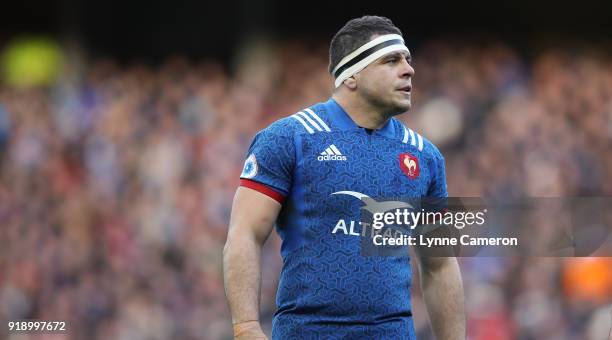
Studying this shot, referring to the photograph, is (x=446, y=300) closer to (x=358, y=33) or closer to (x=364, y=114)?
(x=364, y=114)

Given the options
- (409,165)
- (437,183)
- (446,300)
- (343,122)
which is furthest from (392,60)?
(446,300)

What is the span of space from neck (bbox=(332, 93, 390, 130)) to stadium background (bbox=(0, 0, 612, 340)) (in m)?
3.37

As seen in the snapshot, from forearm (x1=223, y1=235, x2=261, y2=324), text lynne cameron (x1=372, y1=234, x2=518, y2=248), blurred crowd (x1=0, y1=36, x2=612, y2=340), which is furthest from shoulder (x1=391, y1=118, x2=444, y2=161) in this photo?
blurred crowd (x1=0, y1=36, x2=612, y2=340)

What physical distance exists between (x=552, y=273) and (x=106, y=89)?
9.23 meters

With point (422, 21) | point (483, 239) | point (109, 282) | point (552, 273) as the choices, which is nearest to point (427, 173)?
point (483, 239)

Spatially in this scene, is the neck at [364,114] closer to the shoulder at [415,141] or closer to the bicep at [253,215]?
the shoulder at [415,141]

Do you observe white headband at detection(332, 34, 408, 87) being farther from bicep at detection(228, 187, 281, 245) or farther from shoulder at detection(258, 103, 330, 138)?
bicep at detection(228, 187, 281, 245)

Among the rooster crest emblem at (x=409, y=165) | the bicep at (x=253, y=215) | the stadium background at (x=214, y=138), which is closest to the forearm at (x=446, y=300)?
the rooster crest emblem at (x=409, y=165)

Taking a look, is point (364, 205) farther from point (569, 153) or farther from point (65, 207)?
point (65, 207)

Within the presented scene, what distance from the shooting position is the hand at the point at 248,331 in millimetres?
4367

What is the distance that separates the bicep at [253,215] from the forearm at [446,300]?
0.79m

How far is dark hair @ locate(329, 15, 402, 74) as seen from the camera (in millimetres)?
4895

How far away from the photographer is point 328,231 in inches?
182

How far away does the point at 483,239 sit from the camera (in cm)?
494
